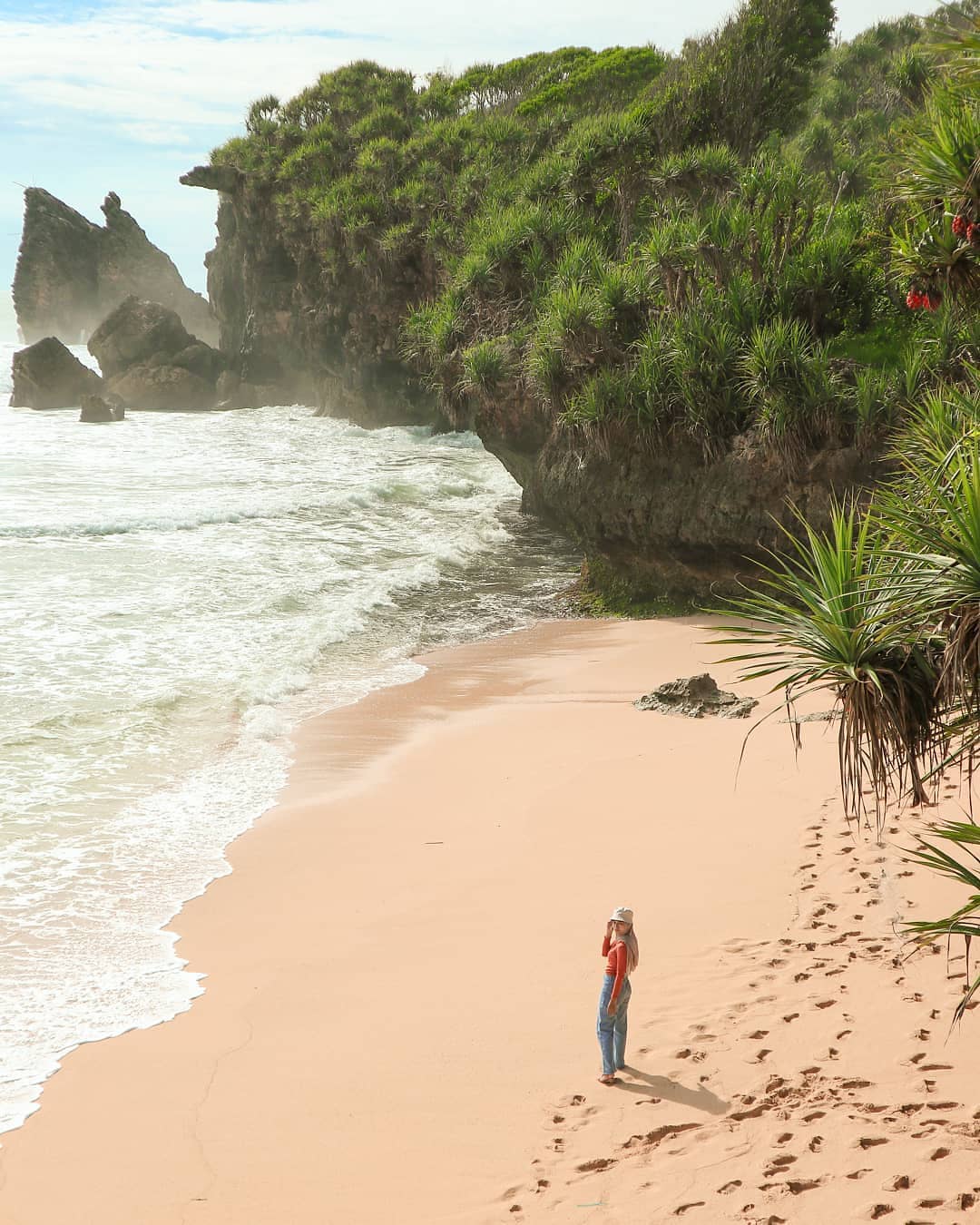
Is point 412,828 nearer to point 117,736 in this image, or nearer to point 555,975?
point 555,975

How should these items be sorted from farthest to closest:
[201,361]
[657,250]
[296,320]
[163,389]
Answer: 1. [201,361]
2. [163,389]
3. [296,320]
4. [657,250]

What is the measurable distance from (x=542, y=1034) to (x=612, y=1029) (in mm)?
596

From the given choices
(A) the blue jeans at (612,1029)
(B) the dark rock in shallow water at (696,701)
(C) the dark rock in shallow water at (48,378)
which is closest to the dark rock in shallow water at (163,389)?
(C) the dark rock in shallow water at (48,378)

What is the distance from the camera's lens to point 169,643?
48.6 ft

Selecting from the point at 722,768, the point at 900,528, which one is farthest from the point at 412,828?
the point at 900,528

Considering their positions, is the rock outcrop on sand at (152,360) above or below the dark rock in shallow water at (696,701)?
above

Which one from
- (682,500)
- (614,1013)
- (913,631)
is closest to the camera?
(913,631)

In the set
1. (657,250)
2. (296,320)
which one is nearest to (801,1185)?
(657,250)

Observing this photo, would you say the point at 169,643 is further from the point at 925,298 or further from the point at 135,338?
the point at 135,338

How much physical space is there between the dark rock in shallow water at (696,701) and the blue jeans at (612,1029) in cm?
577

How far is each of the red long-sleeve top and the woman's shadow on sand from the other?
1.29ft

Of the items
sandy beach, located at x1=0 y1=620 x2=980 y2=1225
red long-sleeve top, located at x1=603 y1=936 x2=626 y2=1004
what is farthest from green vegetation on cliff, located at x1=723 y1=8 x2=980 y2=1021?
red long-sleeve top, located at x1=603 y1=936 x2=626 y2=1004

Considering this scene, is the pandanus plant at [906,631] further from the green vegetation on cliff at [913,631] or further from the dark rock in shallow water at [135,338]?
the dark rock in shallow water at [135,338]

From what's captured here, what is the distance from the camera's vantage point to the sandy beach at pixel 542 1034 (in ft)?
15.0
